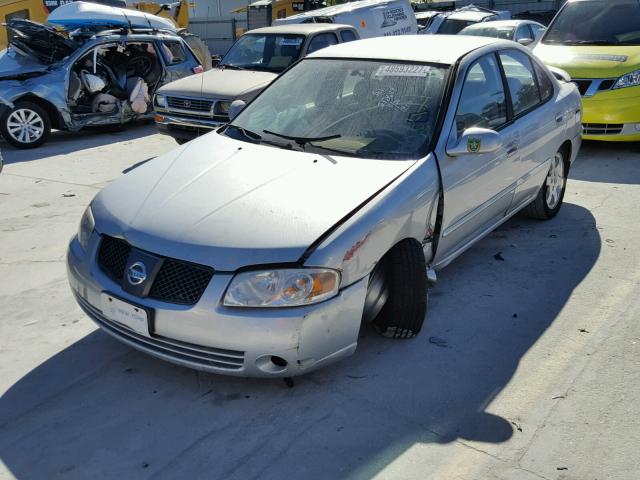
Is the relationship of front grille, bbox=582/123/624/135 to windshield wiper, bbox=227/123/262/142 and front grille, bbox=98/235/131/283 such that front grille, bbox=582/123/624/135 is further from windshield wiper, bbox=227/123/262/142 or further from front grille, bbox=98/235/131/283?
front grille, bbox=98/235/131/283

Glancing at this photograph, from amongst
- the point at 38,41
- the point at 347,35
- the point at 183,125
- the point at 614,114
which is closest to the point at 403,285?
the point at 614,114

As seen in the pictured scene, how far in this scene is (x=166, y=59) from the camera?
36.8 feet

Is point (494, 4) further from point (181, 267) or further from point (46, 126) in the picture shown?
point (181, 267)

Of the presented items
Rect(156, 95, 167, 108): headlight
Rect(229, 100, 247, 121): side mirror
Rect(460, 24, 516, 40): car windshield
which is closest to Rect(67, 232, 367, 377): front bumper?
Rect(229, 100, 247, 121): side mirror

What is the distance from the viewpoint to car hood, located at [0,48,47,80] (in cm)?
949

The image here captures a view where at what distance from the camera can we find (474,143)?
390 centimetres

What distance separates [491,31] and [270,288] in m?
12.0

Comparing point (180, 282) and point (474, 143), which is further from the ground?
point (474, 143)

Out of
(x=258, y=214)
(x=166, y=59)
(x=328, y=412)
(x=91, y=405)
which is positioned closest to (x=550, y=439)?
(x=328, y=412)

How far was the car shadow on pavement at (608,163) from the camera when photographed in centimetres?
719

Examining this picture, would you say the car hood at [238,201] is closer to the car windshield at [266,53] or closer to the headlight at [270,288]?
the headlight at [270,288]

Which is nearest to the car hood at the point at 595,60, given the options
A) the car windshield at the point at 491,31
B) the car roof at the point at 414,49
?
the car roof at the point at 414,49

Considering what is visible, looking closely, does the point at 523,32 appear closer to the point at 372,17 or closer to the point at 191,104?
the point at 372,17

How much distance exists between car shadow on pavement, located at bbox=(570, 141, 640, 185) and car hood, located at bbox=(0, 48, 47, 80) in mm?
7510
